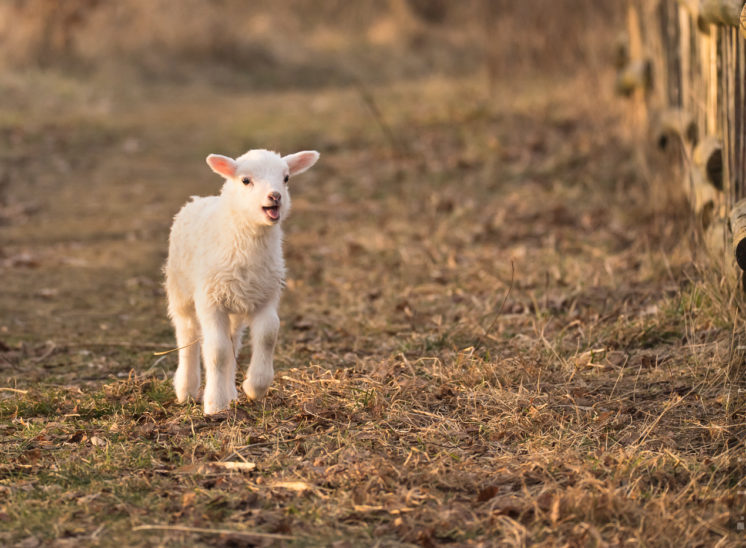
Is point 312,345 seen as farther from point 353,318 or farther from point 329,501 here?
point 329,501

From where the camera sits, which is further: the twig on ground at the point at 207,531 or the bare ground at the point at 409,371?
the bare ground at the point at 409,371

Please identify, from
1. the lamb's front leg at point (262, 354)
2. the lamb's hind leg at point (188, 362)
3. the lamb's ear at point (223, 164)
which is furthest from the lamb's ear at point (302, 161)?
the lamb's hind leg at point (188, 362)

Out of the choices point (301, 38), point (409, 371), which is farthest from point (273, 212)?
point (301, 38)

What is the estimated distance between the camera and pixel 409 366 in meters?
5.70

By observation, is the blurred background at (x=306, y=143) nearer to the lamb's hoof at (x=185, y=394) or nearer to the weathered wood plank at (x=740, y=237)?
the lamb's hoof at (x=185, y=394)

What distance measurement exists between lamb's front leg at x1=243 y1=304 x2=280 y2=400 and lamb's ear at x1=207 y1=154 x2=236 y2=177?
75 cm

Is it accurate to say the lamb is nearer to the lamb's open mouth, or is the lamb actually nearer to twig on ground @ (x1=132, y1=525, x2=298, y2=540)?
the lamb's open mouth

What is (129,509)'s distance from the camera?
13.6 ft

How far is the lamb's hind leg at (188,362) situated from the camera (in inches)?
223

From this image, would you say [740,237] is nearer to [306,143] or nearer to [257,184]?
[257,184]

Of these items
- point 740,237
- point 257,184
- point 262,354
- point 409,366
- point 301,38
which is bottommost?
point 409,366

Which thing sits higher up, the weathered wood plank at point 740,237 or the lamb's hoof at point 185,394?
the weathered wood plank at point 740,237

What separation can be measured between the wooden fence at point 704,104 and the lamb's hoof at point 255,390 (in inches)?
96.8

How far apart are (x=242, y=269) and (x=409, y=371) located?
1.21 m
